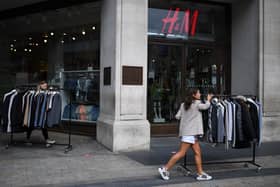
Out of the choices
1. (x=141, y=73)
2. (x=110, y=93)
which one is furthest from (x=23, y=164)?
(x=141, y=73)

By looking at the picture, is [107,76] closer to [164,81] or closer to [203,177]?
[164,81]

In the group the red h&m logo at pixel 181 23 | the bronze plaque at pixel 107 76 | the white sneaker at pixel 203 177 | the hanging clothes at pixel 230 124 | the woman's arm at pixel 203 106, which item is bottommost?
the white sneaker at pixel 203 177

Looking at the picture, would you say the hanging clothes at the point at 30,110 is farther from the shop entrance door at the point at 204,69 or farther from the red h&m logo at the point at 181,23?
the shop entrance door at the point at 204,69

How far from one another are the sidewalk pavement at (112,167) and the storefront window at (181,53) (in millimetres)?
2237

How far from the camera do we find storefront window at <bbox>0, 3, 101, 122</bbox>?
12703mm

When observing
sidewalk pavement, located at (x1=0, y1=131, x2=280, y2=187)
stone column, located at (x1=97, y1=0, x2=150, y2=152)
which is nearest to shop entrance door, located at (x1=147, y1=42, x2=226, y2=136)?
sidewalk pavement, located at (x1=0, y1=131, x2=280, y2=187)

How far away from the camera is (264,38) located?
39.8 ft

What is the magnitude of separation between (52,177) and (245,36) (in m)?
8.68

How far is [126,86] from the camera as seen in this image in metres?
10.1

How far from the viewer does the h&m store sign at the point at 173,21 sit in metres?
12.4

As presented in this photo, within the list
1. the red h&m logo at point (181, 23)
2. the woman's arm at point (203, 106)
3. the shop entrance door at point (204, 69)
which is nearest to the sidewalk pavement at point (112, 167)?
the woman's arm at point (203, 106)

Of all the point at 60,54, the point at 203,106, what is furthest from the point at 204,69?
the point at 203,106

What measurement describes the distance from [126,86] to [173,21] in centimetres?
384

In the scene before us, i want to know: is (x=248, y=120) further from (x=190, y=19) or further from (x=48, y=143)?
(x=190, y=19)
